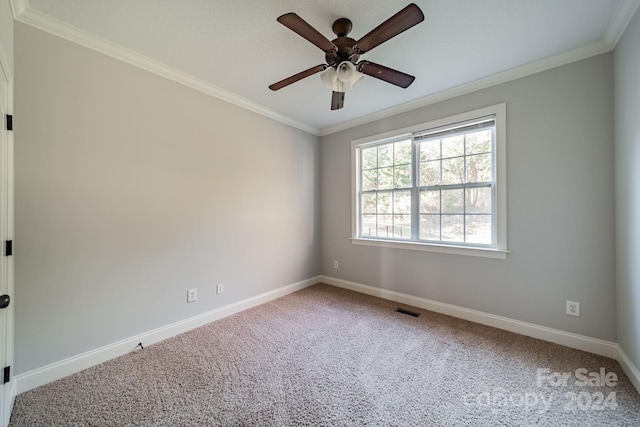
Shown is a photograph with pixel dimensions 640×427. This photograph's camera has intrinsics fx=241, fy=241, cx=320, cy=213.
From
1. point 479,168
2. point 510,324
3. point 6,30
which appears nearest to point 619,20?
point 479,168

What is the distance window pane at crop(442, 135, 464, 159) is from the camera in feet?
9.18

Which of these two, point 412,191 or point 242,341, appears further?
point 412,191

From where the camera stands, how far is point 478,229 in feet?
8.80

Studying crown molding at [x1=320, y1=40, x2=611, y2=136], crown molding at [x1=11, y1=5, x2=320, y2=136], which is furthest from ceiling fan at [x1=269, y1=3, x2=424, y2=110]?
crown molding at [x1=320, y1=40, x2=611, y2=136]

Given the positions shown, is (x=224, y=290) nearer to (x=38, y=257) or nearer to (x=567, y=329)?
(x=38, y=257)

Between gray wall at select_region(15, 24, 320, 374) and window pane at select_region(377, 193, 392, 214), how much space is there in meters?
1.69

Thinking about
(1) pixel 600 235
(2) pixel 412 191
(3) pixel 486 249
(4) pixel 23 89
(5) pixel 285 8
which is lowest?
(3) pixel 486 249

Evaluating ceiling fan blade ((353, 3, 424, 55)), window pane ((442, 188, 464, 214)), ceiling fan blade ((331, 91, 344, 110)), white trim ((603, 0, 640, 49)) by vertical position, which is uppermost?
white trim ((603, 0, 640, 49))

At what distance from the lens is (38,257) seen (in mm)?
1708

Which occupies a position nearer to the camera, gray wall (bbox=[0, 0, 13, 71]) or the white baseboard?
gray wall (bbox=[0, 0, 13, 71])

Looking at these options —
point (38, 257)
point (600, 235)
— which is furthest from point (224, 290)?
point (600, 235)

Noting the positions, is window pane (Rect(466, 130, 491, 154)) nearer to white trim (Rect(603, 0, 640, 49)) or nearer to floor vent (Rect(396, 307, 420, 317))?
white trim (Rect(603, 0, 640, 49))

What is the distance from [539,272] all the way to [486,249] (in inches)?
17.8

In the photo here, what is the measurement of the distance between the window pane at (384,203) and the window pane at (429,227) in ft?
1.61
